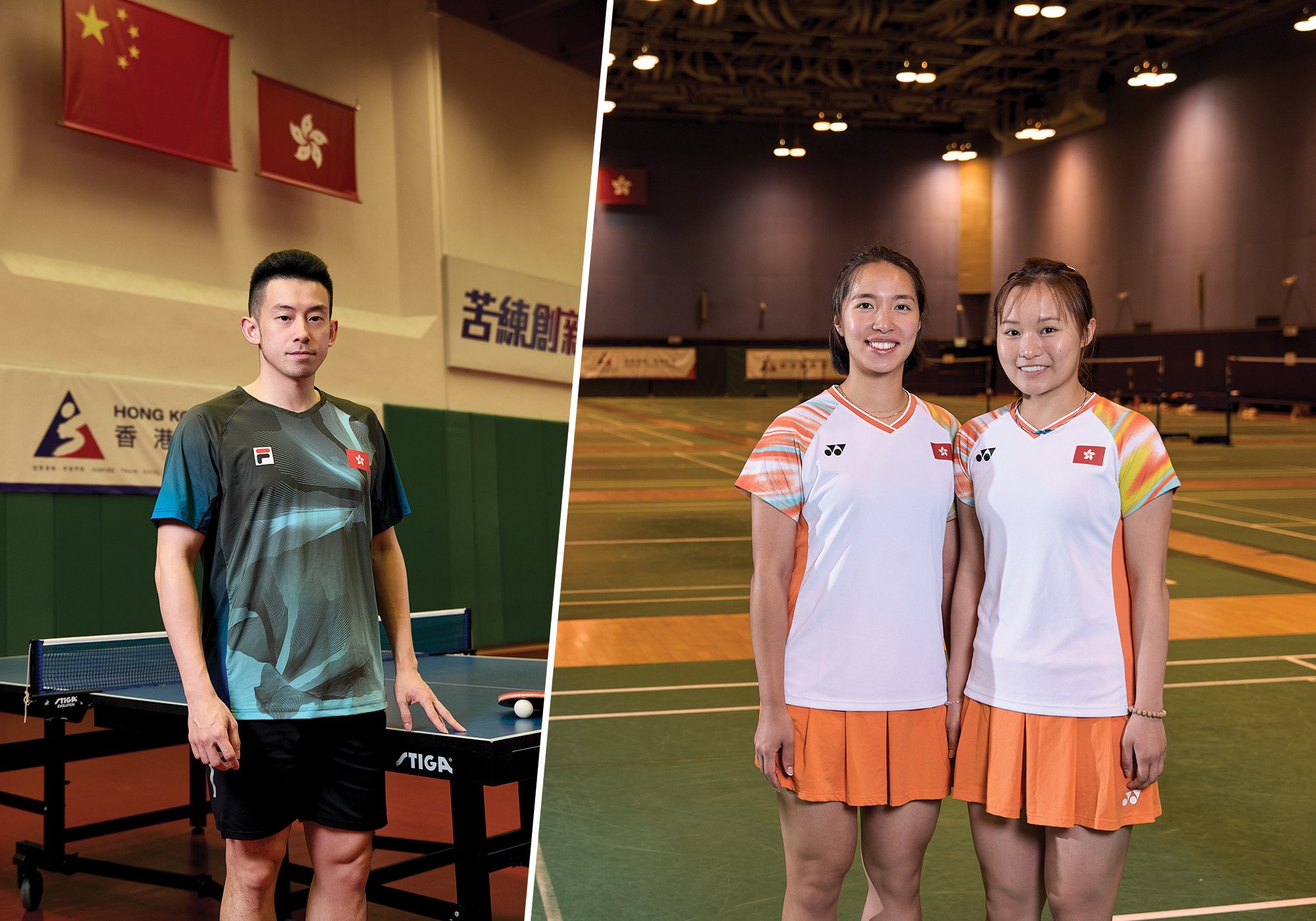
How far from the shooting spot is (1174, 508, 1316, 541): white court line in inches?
437

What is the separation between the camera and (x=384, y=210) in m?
9.90

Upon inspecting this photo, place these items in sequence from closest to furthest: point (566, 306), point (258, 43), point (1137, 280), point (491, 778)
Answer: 1. point (491, 778)
2. point (258, 43)
3. point (566, 306)
4. point (1137, 280)

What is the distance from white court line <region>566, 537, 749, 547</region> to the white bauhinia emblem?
4.11 m

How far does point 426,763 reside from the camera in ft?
10.7

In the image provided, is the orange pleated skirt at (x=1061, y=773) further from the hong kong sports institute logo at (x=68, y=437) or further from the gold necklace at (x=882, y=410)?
the hong kong sports institute logo at (x=68, y=437)

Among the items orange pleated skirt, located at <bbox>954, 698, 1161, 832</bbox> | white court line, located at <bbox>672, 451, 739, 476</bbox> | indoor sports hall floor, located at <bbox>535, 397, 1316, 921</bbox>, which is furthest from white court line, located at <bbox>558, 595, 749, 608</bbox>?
white court line, located at <bbox>672, 451, 739, 476</bbox>

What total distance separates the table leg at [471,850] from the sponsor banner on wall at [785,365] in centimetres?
3104

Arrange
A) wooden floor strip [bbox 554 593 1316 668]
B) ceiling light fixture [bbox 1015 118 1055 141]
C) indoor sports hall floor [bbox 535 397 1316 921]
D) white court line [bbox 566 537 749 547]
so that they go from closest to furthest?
indoor sports hall floor [bbox 535 397 1316 921], wooden floor strip [bbox 554 593 1316 668], white court line [bbox 566 537 749 547], ceiling light fixture [bbox 1015 118 1055 141]

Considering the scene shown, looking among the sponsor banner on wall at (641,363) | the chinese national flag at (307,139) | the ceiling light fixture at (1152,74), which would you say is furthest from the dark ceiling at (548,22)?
the sponsor banner on wall at (641,363)

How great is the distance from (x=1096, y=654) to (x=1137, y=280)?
29.0m

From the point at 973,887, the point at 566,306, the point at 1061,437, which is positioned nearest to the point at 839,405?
the point at 1061,437

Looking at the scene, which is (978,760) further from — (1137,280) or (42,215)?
(1137,280)

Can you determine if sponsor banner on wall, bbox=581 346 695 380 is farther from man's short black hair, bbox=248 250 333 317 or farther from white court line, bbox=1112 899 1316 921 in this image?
man's short black hair, bbox=248 250 333 317

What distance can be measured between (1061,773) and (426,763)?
177 centimetres
